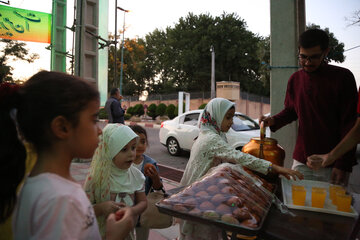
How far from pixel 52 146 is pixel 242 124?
6.01 m

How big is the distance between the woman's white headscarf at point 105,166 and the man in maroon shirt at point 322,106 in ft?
4.35

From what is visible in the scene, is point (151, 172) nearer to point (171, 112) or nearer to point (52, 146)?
point (52, 146)

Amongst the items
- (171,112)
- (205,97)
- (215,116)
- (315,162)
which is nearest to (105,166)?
(215,116)

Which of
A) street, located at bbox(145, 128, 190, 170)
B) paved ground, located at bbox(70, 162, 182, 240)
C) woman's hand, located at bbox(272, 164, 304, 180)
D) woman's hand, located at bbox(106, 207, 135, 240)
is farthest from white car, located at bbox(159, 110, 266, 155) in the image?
woman's hand, located at bbox(106, 207, 135, 240)

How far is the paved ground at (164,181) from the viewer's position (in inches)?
106

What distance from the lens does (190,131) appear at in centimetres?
732

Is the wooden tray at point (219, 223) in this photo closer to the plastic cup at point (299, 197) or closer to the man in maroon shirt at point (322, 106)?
the plastic cup at point (299, 197)

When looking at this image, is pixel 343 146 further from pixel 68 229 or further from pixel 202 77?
pixel 202 77

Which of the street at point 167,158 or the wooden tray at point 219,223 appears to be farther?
the street at point 167,158

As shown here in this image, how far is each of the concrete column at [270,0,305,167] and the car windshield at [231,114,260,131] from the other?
3.14 meters

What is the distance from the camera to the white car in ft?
20.0

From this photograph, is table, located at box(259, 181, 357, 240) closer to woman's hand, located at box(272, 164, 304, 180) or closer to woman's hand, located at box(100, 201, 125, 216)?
woman's hand, located at box(272, 164, 304, 180)

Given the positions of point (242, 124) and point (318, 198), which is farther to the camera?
point (242, 124)

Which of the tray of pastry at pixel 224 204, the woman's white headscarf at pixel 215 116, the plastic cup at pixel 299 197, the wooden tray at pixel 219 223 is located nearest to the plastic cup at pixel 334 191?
the plastic cup at pixel 299 197
